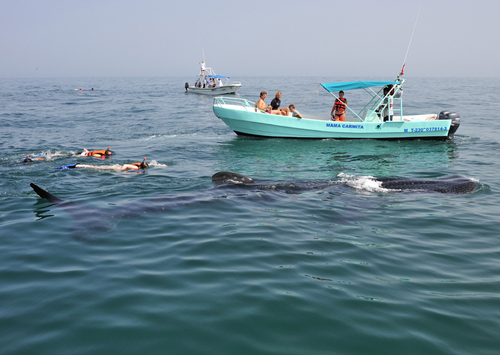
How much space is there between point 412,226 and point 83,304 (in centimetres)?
654

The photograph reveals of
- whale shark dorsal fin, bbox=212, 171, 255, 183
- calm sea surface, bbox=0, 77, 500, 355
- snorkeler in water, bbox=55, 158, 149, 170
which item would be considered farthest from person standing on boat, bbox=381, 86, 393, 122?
snorkeler in water, bbox=55, 158, 149, 170

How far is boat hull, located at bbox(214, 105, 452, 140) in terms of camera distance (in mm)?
18875

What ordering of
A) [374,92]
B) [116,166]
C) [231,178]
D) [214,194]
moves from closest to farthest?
1. [214,194]
2. [231,178]
3. [116,166]
4. [374,92]

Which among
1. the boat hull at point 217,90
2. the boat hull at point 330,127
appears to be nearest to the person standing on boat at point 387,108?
the boat hull at point 330,127

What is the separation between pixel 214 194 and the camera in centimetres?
1004

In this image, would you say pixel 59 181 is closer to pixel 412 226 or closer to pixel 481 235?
pixel 412 226

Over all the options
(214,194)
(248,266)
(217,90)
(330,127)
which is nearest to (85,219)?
(214,194)

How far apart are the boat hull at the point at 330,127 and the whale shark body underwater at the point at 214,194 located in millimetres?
7901

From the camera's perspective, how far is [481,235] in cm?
761

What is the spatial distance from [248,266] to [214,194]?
420 centimetres

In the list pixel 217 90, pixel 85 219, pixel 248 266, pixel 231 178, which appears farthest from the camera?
pixel 217 90

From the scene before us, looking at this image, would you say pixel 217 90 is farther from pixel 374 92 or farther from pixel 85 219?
pixel 85 219

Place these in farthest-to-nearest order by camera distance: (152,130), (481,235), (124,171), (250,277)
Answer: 1. (152,130)
2. (124,171)
3. (481,235)
4. (250,277)

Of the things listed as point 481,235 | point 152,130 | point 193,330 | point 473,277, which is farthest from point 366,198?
point 152,130
